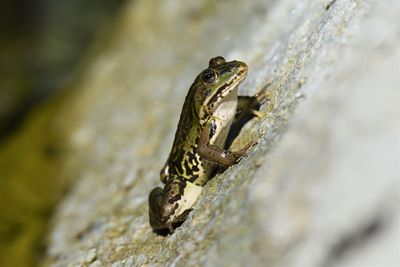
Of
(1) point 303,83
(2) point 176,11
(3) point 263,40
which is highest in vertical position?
(2) point 176,11

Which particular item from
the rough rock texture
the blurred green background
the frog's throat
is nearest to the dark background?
the blurred green background

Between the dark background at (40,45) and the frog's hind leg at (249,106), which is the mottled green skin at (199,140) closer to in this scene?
the frog's hind leg at (249,106)

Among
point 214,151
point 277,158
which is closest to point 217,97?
point 214,151

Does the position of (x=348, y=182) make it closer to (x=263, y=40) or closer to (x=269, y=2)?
(x=263, y=40)

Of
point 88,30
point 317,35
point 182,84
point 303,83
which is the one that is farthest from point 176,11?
point 303,83

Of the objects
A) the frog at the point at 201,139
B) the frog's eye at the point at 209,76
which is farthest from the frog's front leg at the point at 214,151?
the frog's eye at the point at 209,76

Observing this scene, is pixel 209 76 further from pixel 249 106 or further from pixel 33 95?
pixel 33 95
